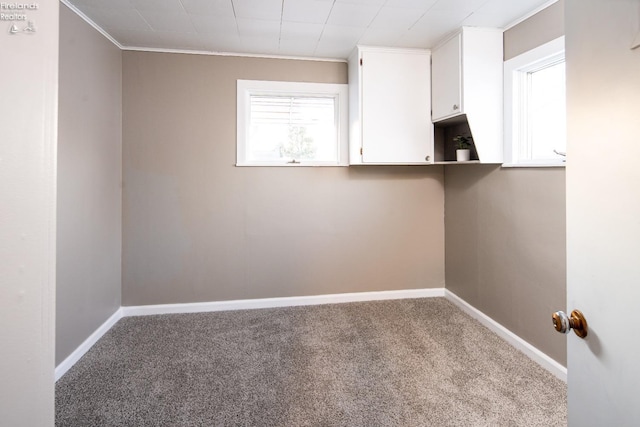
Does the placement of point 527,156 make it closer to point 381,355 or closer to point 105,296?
point 381,355

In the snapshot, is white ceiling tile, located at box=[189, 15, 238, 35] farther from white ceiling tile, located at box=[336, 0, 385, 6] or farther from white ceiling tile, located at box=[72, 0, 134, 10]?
white ceiling tile, located at box=[336, 0, 385, 6]

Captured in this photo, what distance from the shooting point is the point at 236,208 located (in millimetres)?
3189

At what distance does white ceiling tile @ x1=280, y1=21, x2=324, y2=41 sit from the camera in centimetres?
255

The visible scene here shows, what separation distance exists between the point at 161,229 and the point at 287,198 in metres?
1.19

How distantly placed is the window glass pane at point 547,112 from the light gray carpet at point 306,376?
4.83ft

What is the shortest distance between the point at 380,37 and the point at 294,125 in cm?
109

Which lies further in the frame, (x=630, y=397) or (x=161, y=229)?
(x=161, y=229)

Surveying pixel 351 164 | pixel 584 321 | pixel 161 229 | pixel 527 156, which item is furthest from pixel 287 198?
pixel 584 321

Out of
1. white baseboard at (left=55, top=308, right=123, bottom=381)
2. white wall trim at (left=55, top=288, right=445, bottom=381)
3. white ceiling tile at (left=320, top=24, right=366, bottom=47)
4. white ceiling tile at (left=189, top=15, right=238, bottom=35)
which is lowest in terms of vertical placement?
white baseboard at (left=55, top=308, right=123, bottom=381)

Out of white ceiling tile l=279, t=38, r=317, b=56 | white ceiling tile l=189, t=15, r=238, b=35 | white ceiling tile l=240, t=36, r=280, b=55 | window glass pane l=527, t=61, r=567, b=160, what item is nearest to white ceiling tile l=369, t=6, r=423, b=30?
white ceiling tile l=279, t=38, r=317, b=56

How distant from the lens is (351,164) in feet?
10.6

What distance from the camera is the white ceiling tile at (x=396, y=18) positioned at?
2.36m

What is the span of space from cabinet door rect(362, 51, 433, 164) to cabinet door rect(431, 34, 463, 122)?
92 mm

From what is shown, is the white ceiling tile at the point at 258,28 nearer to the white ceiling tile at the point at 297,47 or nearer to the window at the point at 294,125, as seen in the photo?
the white ceiling tile at the point at 297,47
